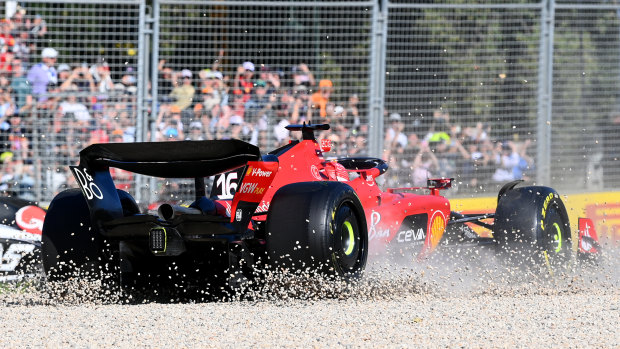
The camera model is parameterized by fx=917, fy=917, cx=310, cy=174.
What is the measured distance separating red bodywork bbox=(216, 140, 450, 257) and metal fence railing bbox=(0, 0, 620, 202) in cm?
245

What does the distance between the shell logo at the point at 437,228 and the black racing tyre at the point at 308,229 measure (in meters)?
1.81

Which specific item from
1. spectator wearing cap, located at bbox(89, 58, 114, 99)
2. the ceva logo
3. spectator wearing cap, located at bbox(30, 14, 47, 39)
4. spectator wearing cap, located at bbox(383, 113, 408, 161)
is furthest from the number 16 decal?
spectator wearing cap, located at bbox(383, 113, 408, 161)

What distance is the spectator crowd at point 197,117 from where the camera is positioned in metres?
9.30

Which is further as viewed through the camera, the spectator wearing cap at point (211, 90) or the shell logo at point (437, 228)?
the spectator wearing cap at point (211, 90)

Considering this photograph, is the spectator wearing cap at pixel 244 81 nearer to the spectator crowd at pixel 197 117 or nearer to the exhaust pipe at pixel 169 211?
the spectator crowd at pixel 197 117

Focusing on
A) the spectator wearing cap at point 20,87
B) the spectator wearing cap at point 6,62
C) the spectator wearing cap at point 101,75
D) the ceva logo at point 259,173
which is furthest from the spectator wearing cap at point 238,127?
the ceva logo at point 259,173

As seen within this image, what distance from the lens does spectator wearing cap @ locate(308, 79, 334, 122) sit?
32.6ft

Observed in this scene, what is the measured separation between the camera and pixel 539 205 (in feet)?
23.5

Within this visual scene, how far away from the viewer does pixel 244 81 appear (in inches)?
384

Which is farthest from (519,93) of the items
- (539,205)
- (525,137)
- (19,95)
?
(19,95)

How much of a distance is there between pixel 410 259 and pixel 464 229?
123 cm

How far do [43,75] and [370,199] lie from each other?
4.05 m

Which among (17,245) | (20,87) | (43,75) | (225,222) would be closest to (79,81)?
(43,75)

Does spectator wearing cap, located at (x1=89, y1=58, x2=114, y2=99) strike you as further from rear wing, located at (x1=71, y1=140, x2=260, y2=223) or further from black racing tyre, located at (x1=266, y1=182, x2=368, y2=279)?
black racing tyre, located at (x1=266, y1=182, x2=368, y2=279)
